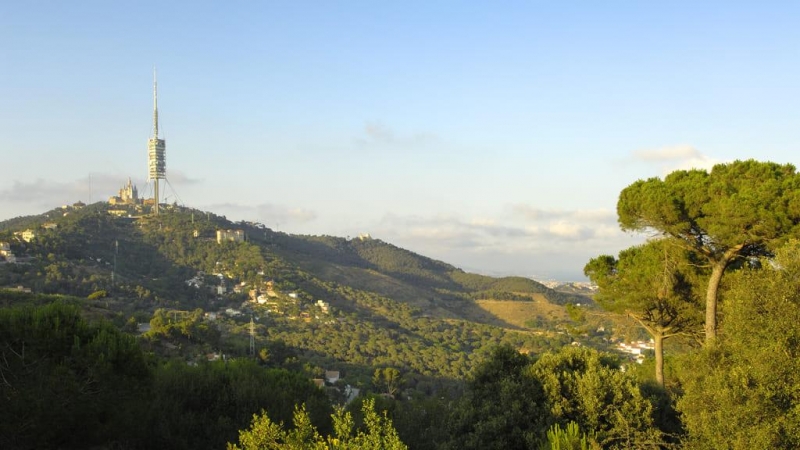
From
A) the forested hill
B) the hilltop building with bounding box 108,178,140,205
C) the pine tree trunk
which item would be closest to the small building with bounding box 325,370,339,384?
the pine tree trunk

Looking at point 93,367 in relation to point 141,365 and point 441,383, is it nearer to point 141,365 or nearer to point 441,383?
point 141,365

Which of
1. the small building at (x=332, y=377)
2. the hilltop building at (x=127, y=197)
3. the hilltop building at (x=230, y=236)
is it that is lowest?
the small building at (x=332, y=377)

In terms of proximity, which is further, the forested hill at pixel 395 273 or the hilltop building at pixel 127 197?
the hilltop building at pixel 127 197

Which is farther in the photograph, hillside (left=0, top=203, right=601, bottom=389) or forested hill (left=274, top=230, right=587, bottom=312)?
forested hill (left=274, top=230, right=587, bottom=312)

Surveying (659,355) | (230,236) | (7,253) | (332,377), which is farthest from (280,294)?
(659,355)

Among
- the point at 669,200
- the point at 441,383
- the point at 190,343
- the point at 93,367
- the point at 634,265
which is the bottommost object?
the point at 441,383

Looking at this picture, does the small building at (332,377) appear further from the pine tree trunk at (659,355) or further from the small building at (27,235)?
the small building at (27,235)

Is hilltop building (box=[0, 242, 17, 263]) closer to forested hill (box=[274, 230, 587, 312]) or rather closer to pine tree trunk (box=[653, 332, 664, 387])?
forested hill (box=[274, 230, 587, 312])

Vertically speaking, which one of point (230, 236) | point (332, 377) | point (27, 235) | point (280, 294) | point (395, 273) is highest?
point (230, 236)

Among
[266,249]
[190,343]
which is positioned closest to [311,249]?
[266,249]

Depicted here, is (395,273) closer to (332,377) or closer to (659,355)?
(332,377)

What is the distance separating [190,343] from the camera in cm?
2916

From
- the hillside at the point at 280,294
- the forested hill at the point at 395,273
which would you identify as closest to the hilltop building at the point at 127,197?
the hillside at the point at 280,294

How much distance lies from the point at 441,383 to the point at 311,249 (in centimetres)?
7645
